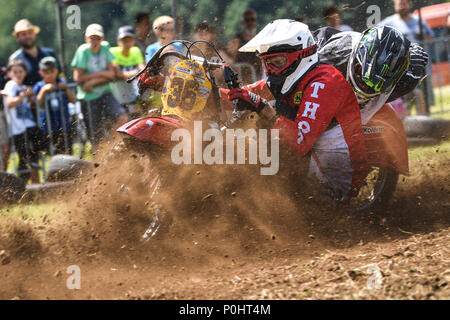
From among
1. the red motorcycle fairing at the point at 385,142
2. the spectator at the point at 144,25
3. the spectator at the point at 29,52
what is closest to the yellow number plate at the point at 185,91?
the red motorcycle fairing at the point at 385,142

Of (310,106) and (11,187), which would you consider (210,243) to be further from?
(11,187)

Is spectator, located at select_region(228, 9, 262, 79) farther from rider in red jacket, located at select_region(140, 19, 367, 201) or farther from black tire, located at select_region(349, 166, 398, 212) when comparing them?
black tire, located at select_region(349, 166, 398, 212)

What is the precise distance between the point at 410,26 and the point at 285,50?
494cm

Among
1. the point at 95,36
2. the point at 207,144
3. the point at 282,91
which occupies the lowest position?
A: the point at 207,144

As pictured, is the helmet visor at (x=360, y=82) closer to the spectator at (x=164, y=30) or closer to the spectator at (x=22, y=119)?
the spectator at (x=164, y=30)

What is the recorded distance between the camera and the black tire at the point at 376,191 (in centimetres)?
570

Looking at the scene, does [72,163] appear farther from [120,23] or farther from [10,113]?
[120,23]

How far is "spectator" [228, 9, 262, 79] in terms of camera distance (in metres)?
8.34

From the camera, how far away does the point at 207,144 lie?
4.84 m

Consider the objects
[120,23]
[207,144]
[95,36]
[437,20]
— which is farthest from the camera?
[437,20]
